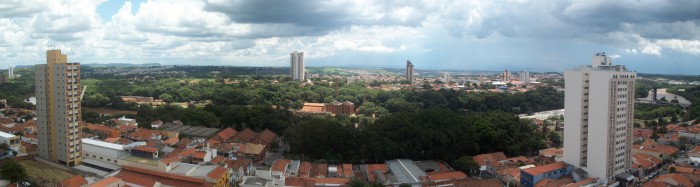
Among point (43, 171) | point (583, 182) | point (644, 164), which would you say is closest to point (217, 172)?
point (43, 171)

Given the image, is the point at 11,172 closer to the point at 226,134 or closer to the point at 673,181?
the point at 226,134

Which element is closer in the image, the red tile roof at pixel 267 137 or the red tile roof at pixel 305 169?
the red tile roof at pixel 305 169

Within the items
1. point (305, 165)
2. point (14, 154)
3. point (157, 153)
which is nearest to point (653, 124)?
point (305, 165)

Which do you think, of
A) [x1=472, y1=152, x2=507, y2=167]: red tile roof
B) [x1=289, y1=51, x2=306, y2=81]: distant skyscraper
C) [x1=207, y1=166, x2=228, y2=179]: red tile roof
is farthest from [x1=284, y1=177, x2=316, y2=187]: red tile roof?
[x1=289, y1=51, x2=306, y2=81]: distant skyscraper

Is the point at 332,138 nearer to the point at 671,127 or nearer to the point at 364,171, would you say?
the point at 364,171

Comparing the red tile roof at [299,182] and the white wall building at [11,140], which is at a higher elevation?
the white wall building at [11,140]

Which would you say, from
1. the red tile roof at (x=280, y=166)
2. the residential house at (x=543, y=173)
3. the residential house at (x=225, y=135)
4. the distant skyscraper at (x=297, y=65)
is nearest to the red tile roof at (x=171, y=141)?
the residential house at (x=225, y=135)

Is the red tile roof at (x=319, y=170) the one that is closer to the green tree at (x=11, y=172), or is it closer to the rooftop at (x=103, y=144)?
the rooftop at (x=103, y=144)
